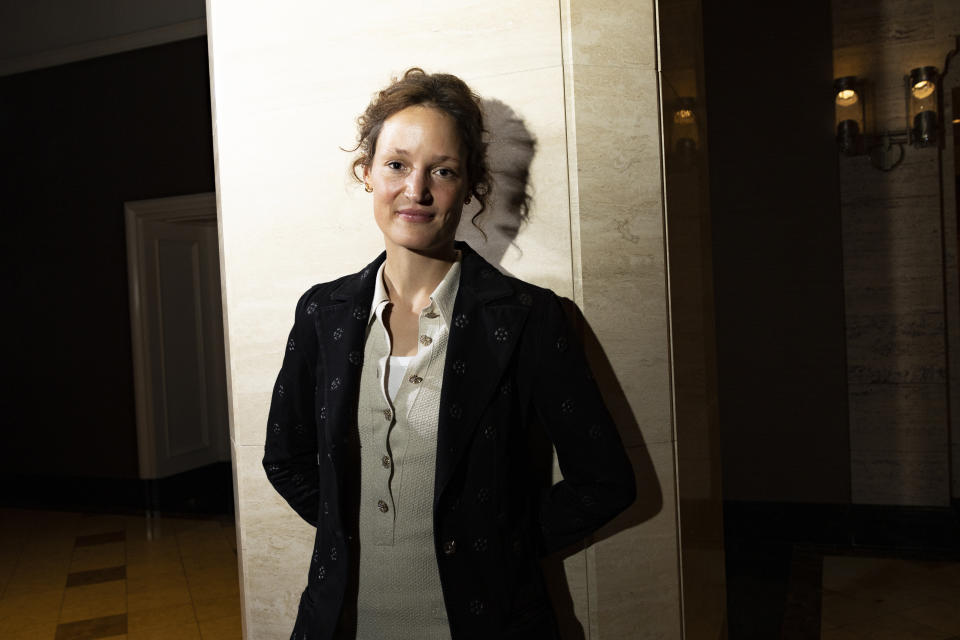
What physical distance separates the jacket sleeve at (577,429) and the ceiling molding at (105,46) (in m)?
6.21

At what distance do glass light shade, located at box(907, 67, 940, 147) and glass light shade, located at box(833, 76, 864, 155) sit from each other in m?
0.32

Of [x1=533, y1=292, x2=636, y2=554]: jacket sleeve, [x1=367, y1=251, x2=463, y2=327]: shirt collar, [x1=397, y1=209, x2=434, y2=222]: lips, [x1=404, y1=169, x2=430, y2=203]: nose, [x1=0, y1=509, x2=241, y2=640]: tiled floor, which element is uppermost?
[x1=404, y1=169, x2=430, y2=203]: nose

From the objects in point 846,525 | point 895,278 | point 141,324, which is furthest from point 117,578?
point 895,278

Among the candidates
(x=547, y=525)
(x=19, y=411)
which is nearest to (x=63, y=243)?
(x=19, y=411)

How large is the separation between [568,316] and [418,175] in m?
0.51

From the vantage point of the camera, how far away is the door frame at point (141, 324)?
7.19 m

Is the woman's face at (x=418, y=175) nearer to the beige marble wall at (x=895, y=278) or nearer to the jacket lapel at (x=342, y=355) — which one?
the jacket lapel at (x=342, y=355)

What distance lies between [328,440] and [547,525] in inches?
20.5

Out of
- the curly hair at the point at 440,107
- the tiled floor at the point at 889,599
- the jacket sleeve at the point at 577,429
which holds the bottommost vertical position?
the tiled floor at the point at 889,599

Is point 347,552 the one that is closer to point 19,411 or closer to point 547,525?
point 547,525

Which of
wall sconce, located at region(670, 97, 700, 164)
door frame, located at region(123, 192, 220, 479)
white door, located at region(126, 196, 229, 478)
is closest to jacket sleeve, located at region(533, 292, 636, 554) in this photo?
wall sconce, located at region(670, 97, 700, 164)

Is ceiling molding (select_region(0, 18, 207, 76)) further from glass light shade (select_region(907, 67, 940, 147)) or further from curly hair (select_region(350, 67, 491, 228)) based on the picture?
curly hair (select_region(350, 67, 491, 228))

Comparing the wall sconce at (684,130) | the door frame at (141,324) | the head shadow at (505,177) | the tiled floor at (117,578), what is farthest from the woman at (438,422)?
the door frame at (141,324)

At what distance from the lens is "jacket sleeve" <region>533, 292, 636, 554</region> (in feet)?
5.45
